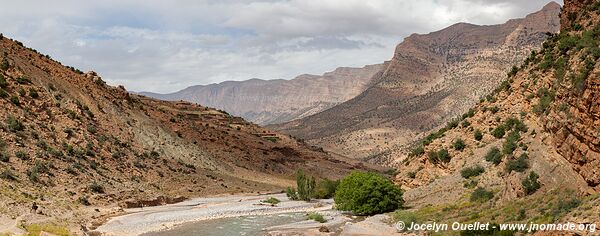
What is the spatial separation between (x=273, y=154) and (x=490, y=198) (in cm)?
7625

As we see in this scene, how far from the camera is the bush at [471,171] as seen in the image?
42.8 m

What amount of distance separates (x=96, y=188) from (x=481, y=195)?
120ft

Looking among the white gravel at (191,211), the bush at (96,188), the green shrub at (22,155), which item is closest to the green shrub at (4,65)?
the green shrub at (22,155)

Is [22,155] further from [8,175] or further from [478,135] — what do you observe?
[478,135]

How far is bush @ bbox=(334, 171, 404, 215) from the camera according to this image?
47.9 m

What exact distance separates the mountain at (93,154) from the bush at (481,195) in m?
27.7

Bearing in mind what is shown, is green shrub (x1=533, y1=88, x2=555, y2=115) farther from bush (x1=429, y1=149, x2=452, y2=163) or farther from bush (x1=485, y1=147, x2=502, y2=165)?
bush (x1=429, y1=149, x2=452, y2=163)

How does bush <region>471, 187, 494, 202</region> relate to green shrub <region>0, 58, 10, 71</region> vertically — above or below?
below

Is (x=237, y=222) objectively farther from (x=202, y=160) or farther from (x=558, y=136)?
(x=202, y=160)

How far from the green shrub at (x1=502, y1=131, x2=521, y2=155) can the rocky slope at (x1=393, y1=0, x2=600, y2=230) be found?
74mm

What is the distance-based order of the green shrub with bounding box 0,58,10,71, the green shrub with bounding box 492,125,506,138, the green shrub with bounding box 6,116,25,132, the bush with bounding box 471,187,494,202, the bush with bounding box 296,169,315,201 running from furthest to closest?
Answer: the bush with bounding box 296,169,315,201 → the green shrub with bounding box 0,58,10,71 → the green shrub with bounding box 6,116,25,132 → the green shrub with bounding box 492,125,506,138 → the bush with bounding box 471,187,494,202

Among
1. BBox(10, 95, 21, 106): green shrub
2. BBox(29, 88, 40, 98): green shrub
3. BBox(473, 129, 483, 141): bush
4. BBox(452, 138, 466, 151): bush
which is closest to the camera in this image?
BBox(473, 129, 483, 141): bush

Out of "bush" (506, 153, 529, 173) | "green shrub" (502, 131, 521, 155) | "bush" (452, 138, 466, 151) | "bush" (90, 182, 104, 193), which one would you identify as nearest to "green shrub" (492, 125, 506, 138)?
"green shrub" (502, 131, 521, 155)

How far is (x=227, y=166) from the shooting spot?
8850 centimetres
